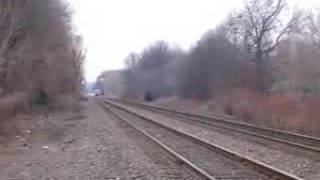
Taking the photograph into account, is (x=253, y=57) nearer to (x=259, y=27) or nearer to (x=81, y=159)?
(x=259, y=27)

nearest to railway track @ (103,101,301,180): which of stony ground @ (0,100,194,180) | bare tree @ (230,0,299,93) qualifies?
stony ground @ (0,100,194,180)

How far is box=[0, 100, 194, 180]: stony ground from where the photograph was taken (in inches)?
571

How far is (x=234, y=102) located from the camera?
149 ft

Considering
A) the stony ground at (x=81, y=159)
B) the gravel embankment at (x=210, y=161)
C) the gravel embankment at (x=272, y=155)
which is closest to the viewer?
the gravel embankment at (x=210, y=161)

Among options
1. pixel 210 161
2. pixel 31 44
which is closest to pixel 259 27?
pixel 31 44

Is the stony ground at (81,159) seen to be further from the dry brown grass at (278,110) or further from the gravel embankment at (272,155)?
the dry brown grass at (278,110)

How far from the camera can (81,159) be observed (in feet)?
59.6

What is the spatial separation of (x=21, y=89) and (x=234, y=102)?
15518mm

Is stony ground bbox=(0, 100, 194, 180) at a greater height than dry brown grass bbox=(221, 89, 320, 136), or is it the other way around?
dry brown grass bbox=(221, 89, 320, 136)

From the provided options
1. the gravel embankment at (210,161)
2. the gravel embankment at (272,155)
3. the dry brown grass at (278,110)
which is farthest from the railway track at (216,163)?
the dry brown grass at (278,110)

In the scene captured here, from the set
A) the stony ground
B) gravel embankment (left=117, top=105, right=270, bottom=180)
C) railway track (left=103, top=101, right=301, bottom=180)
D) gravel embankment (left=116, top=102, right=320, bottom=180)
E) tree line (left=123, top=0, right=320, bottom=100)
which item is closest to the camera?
railway track (left=103, top=101, right=301, bottom=180)

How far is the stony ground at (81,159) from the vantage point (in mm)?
14516

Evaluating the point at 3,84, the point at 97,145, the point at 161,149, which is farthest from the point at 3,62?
the point at 161,149

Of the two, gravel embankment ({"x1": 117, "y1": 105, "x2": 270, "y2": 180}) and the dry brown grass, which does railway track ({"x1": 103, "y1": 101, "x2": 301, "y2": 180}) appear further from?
the dry brown grass
